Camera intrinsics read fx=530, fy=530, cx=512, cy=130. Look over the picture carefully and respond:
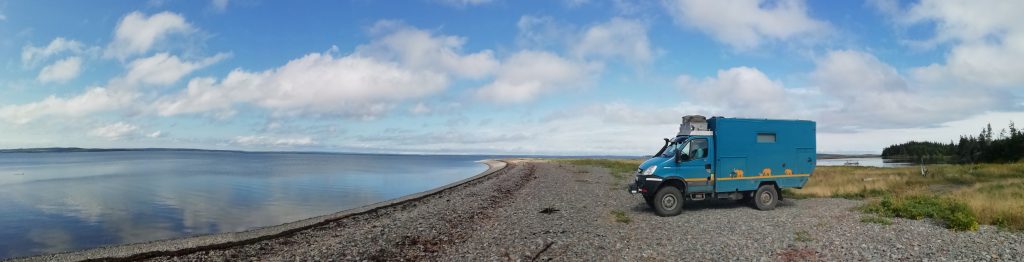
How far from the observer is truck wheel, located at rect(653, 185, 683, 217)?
739 inches

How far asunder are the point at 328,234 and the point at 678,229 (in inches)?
467

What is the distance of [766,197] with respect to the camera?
20.2 metres

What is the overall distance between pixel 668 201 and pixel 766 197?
4262 mm

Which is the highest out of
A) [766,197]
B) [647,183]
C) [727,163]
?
[727,163]

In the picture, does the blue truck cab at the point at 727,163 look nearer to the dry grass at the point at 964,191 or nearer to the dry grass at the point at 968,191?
the dry grass at the point at 964,191

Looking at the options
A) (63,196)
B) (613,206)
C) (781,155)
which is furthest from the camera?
(63,196)

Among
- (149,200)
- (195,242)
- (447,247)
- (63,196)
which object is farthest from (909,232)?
(63,196)

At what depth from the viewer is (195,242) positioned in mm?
18188

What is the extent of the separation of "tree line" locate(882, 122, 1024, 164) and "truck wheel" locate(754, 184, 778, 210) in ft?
101

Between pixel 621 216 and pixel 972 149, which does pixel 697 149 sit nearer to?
pixel 621 216

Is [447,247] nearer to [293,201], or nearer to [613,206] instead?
[613,206]

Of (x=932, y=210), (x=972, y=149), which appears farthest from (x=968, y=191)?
(x=972, y=149)

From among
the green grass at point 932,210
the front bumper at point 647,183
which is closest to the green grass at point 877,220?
the green grass at point 932,210

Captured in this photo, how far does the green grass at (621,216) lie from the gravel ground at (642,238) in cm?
17
